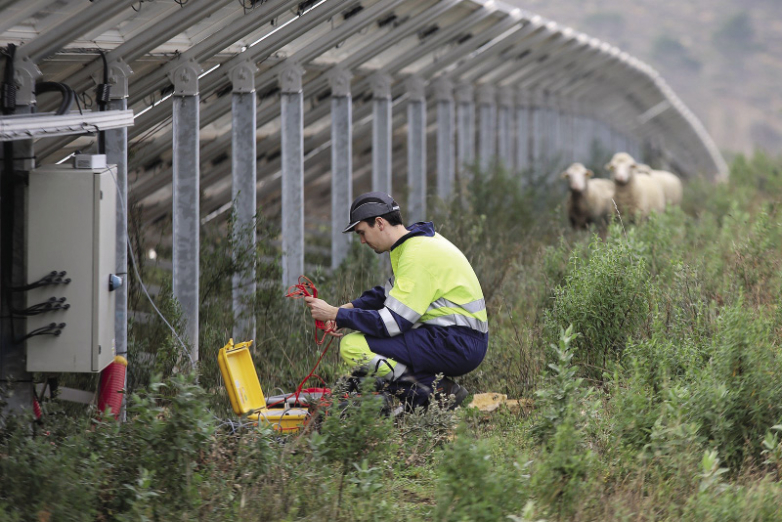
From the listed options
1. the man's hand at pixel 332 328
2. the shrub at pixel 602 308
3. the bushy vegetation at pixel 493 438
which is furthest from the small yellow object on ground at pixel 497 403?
the man's hand at pixel 332 328

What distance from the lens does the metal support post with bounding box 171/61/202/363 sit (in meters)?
7.13

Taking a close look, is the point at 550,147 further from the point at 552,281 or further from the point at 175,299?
the point at 175,299

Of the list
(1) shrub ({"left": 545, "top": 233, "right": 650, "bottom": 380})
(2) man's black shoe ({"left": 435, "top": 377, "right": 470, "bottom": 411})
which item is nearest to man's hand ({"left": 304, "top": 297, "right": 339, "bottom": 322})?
(2) man's black shoe ({"left": 435, "top": 377, "right": 470, "bottom": 411})

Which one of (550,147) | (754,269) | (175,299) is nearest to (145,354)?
(175,299)

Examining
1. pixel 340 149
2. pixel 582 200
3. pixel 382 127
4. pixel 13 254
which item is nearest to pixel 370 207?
pixel 13 254

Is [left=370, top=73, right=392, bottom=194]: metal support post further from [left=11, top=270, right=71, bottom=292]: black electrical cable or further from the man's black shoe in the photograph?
[left=11, top=270, right=71, bottom=292]: black electrical cable

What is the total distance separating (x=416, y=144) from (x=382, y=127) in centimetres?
118

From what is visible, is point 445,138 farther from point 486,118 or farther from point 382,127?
point 486,118

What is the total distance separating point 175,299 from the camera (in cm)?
678

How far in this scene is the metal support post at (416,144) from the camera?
1216 centimetres

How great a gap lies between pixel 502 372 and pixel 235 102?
2.70 m

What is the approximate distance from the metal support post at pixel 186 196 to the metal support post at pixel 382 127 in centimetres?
397

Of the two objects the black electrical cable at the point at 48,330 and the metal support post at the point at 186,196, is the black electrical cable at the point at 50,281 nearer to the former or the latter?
the black electrical cable at the point at 48,330

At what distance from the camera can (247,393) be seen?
595 cm
